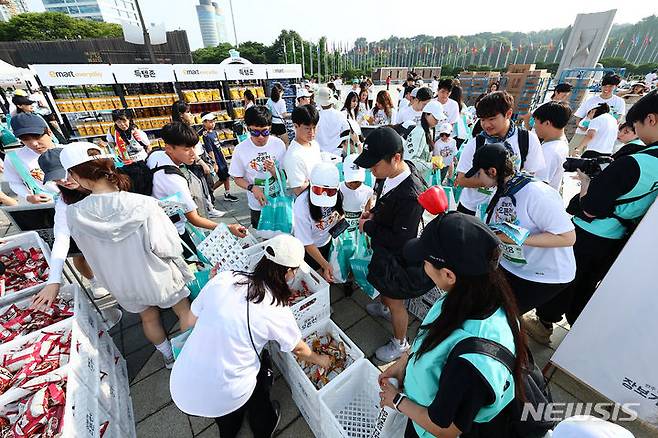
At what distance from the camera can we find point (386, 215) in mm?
2482

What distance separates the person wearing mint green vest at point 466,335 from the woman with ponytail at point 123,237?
174 centimetres

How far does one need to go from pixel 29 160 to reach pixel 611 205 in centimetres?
647

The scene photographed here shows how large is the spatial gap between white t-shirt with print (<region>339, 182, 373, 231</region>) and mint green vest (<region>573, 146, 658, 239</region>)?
2.15 m

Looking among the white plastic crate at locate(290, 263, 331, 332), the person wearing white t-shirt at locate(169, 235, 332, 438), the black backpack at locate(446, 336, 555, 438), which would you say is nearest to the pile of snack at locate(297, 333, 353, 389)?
the white plastic crate at locate(290, 263, 331, 332)

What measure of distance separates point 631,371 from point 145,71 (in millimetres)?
11245

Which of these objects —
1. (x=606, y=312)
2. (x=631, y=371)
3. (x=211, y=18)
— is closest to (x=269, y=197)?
(x=606, y=312)

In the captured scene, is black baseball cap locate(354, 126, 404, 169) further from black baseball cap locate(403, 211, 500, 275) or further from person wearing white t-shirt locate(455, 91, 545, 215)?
person wearing white t-shirt locate(455, 91, 545, 215)

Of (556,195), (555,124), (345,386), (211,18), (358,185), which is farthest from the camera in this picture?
(211,18)

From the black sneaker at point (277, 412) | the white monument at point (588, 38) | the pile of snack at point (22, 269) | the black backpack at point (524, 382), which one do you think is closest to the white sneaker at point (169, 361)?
the black sneaker at point (277, 412)

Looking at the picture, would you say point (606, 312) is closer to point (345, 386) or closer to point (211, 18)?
point (345, 386)

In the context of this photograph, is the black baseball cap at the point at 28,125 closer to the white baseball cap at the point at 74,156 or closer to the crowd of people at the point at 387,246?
the crowd of people at the point at 387,246

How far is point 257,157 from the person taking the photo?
3.83 meters

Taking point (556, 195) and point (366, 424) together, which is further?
point (366, 424)

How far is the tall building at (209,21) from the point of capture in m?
133
